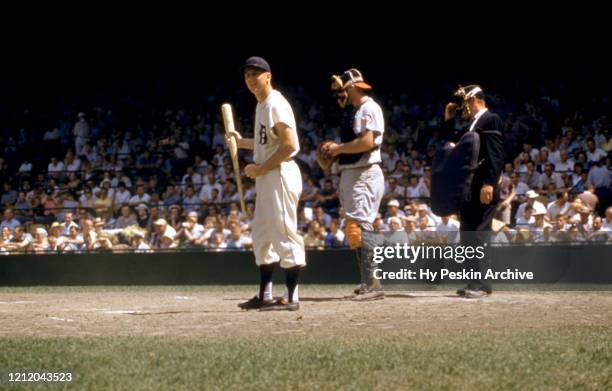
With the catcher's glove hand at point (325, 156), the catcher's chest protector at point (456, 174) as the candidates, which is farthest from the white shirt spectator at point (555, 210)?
the catcher's glove hand at point (325, 156)

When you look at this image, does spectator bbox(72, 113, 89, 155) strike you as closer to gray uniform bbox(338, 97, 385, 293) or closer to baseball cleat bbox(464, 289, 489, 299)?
gray uniform bbox(338, 97, 385, 293)

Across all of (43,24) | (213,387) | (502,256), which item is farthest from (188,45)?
(213,387)

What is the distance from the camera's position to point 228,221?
1688cm

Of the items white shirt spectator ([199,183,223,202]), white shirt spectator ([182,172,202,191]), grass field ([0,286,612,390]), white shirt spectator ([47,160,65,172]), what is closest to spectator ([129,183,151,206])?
white shirt spectator ([182,172,202,191])

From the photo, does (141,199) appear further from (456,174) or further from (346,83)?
(456,174)

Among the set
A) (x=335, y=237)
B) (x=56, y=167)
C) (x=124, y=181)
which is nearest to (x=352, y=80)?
(x=335, y=237)

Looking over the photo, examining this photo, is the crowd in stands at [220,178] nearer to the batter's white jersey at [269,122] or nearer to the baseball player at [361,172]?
the baseball player at [361,172]

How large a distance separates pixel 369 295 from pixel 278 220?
1492 millimetres

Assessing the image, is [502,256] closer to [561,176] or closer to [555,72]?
[561,176]

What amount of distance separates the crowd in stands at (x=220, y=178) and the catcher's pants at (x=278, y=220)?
4891 mm

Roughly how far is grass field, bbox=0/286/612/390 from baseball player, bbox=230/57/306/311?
0.42m

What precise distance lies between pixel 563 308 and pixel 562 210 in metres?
6.44

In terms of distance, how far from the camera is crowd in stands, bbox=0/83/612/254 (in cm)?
1562

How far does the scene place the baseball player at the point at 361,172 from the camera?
9688 mm
